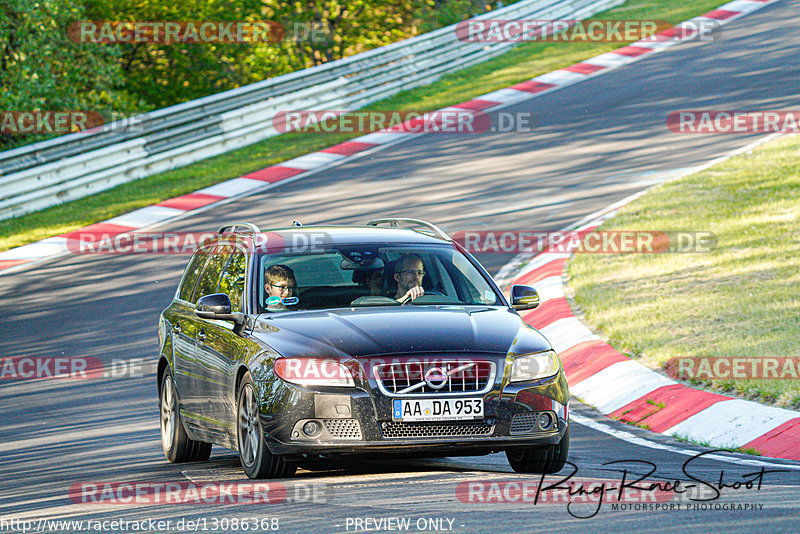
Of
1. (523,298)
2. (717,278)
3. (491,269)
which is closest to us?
(523,298)

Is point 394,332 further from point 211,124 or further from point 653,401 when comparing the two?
point 211,124

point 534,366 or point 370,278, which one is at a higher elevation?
point 370,278

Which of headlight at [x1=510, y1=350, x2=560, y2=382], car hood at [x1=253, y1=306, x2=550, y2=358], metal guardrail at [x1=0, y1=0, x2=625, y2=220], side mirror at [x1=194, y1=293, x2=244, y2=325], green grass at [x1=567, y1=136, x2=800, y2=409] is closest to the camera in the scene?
car hood at [x1=253, y1=306, x2=550, y2=358]

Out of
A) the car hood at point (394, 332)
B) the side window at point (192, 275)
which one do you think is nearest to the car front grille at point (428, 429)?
the car hood at point (394, 332)

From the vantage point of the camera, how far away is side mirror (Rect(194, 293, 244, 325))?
7.92 metres

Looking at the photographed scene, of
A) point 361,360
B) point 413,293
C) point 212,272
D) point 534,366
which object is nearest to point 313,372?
point 361,360

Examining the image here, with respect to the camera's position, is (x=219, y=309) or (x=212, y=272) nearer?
(x=219, y=309)

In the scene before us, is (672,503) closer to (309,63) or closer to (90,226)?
(90,226)

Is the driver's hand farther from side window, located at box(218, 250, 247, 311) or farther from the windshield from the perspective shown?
side window, located at box(218, 250, 247, 311)

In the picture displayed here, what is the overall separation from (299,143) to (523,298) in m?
15.9

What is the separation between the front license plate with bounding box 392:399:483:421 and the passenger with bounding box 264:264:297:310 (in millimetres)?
1564

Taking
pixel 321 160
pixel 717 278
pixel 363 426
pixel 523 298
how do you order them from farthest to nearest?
pixel 321 160 → pixel 717 278 → pixel 523 298 → pixel 363 426

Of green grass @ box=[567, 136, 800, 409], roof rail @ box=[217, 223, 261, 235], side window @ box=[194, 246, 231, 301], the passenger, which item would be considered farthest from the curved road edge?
side window @ box=[194, 246, 231, 301]

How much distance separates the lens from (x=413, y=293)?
8.23 meters
